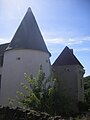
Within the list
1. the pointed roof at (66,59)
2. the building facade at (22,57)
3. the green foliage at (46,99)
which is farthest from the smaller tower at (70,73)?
the green foliage at (46,99)

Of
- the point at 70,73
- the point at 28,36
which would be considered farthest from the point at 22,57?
the point at 70,73

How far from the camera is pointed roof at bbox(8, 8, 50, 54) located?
23.2 meters

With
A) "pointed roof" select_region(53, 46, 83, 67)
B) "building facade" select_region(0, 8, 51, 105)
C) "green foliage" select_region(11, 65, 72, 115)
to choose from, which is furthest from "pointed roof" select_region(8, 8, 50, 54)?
"pointed roof" select_region(53, 46, 83, 67)

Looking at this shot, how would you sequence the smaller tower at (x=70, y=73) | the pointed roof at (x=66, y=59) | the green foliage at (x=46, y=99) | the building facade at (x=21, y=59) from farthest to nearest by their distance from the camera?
the pointed roof at (x=66, y=59) < the smaller tower at (x=70, y=73) < the building facade at (x=21, y=59) < the green foliage at (x=46, y=99)

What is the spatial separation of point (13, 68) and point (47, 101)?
24.8ft

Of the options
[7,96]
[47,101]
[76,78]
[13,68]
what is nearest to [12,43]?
[13,68]

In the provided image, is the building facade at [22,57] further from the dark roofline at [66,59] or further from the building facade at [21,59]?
the dark roofline at [66,59]

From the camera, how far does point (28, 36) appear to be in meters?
23.7

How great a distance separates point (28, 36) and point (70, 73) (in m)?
10.8

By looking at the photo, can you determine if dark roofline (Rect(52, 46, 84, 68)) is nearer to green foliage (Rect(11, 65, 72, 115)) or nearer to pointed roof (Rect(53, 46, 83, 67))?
pointed roof (Rect(53, 46, 83, 67))

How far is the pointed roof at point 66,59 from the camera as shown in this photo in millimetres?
32119

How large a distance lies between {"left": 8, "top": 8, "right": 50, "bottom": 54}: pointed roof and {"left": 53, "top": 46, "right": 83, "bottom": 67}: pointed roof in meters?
8.69

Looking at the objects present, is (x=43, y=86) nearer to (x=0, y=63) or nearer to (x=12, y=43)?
(x=12, y=43)

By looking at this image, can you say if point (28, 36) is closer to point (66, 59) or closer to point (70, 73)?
point (66, 59)
